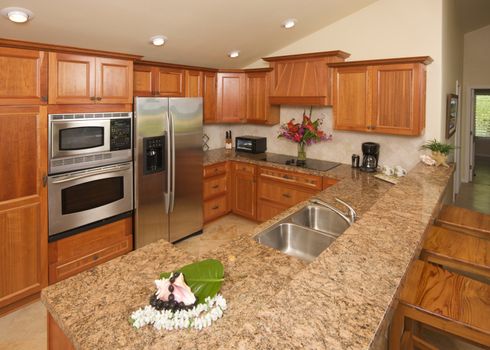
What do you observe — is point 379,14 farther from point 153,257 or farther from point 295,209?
point 153,257

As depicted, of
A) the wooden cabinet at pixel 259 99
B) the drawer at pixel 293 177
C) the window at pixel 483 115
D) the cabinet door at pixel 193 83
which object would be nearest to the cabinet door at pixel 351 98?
the drawer at pixel 293 177

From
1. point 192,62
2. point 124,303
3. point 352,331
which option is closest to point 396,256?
point 352,331

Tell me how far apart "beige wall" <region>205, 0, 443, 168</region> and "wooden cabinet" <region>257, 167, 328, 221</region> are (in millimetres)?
641

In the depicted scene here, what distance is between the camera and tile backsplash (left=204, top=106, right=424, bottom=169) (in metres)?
3.71

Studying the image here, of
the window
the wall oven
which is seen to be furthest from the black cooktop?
the window

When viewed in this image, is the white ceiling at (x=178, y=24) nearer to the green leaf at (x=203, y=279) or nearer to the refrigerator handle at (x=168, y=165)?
the refrigerator handle at (x=168, y=165)

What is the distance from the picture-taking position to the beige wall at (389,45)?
3.39 metres

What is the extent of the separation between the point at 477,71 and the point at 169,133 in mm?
5849

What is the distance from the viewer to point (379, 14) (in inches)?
145

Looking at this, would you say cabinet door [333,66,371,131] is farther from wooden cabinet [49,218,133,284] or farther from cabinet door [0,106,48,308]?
cabinet door [0,106,48,308]

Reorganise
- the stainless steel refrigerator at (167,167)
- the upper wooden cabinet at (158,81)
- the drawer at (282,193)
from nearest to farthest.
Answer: the stainless steel refrigerator at (167,167) < the upper wooden cabinet at (158,81) < the drawer at (282,193)

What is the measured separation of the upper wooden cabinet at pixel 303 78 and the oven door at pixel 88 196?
210 cm

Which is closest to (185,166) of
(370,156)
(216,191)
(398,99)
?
(216,191)

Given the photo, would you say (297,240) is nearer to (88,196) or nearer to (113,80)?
(88,196)
